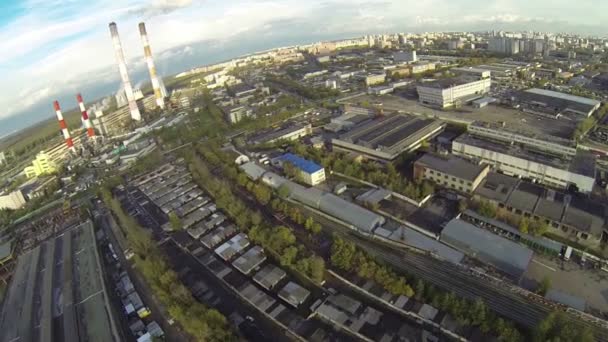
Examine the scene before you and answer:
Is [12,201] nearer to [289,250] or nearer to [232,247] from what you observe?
[232,247]

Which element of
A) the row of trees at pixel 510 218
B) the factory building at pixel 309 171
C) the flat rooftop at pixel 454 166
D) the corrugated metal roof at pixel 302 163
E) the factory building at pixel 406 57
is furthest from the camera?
the factory building at pixel 406 57

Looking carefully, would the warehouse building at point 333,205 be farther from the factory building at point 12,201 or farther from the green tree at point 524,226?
the factory building at point 12,201

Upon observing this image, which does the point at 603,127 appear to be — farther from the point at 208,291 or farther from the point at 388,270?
the point at 208,291

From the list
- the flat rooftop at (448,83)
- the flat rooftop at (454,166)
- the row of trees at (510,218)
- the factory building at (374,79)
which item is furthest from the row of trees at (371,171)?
the factory building at (374,79)

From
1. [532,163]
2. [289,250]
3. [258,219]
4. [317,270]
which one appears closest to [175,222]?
[258,219]

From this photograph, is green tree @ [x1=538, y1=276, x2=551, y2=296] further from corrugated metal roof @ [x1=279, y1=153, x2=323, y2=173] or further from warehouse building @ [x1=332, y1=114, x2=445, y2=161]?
corrugated metal roof @ [x1=279, y1=153, x2=323, y2=173]

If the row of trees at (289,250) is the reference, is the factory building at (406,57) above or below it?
above
